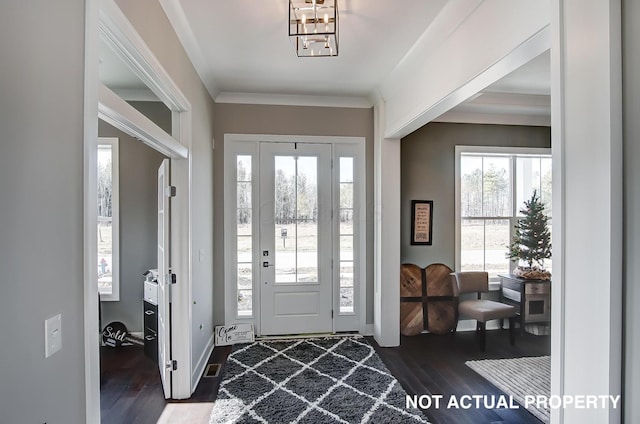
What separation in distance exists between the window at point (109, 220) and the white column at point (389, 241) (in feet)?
9.63

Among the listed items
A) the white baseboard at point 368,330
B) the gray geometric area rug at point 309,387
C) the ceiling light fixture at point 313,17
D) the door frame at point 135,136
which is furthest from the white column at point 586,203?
the white baseboard at point 368,330

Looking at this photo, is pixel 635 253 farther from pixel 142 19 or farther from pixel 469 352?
pixel 469 352

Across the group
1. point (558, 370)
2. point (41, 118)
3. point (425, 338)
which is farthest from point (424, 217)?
point (41, 118)

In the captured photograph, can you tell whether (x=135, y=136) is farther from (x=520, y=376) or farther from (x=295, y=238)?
(x=520, y=376)

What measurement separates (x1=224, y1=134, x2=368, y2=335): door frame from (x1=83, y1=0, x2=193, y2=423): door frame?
1065mm

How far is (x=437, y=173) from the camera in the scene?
13.0ft

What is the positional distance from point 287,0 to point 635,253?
7.04 feet

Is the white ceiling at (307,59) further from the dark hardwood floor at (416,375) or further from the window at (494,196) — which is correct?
the dark hardwood floor at (416,375)

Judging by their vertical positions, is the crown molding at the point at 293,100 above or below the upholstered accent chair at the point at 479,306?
above

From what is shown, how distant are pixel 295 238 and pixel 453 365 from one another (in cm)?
207

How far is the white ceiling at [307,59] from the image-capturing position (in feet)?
6.72

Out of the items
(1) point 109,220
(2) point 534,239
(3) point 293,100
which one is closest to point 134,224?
(1) point 109,220

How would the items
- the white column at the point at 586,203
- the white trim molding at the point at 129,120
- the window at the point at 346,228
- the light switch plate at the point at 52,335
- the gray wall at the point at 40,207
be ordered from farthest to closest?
the window at the point at 346,228 → the white trim molding at the point at 129,120 → the white column at the point at 586,203 → the light switch plate at the point at 52,335 → the gray wall at the point at 40,207

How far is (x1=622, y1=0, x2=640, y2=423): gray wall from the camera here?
40.3 inches
